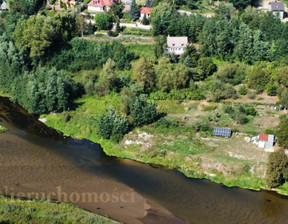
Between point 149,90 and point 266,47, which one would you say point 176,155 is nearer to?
point 149,90

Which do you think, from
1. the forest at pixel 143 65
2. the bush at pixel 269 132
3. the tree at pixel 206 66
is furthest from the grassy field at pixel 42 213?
the tree at pixel 206 66

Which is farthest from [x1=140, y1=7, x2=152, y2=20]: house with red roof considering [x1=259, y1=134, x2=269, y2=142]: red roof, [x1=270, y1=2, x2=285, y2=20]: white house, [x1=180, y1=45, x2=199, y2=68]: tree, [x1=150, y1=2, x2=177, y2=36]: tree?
[x1=259, y1=134, x2=269, y2=142]: red roof

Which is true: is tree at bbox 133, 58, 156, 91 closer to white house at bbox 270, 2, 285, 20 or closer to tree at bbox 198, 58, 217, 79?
tree at bbox 198, 58, 217, 79

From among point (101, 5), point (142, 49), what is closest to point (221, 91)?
point (142, 49)

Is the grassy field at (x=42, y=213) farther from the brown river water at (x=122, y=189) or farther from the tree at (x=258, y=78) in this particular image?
the tree at (x=258, y=78)

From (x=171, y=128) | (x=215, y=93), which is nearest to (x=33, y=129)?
(x=171, y=128)
